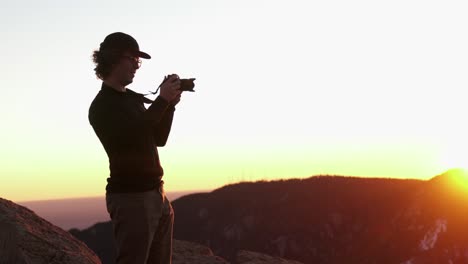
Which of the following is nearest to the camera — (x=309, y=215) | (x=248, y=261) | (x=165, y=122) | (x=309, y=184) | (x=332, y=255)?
(x=165, y=122)

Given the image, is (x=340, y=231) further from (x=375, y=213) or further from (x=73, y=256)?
(x=73, y=256)

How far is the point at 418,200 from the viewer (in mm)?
43719

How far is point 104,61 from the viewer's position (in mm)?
4957

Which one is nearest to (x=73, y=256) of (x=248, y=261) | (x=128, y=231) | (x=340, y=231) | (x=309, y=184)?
(x=128, y=231)

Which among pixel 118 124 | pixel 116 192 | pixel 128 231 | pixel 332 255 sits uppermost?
pixel 118 124

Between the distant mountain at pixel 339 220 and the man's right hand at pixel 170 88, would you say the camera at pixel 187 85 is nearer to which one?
the man's right hand at pixel 170 88

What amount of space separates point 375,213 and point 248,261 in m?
35.6

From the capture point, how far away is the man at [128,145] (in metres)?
4.75

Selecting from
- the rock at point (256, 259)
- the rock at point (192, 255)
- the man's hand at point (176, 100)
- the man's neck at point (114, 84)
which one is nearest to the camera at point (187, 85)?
the man's hand at point (176, 100)

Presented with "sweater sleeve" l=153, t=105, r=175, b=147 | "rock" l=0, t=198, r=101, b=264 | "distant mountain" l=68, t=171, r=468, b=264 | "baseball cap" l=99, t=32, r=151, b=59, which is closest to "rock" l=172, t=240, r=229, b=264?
"rock" l=0, t=198, r=101, b=264

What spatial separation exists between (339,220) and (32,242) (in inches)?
1592

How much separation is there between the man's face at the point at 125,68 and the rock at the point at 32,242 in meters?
2.78

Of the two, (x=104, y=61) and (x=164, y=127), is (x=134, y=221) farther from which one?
(x=104, y=61)

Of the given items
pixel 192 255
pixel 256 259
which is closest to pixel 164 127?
pixel 192 255
